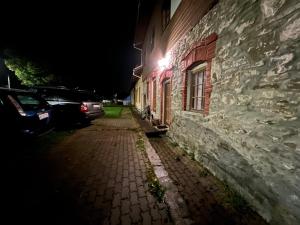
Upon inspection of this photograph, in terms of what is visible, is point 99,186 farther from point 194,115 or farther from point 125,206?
point 194,115

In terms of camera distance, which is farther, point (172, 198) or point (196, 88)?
point (196, 88)

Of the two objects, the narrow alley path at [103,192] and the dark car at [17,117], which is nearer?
the narrow alley path at [103,192]

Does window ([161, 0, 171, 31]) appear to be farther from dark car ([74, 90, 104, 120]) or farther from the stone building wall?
dark car ([74, 90, 104, 120])

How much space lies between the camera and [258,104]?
206 cm

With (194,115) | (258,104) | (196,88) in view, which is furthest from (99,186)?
(196,88)

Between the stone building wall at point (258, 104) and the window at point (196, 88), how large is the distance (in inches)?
33.4

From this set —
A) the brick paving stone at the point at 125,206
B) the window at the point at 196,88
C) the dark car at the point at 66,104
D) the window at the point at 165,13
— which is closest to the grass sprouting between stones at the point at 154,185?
the brick paving stone at the point at 125,206

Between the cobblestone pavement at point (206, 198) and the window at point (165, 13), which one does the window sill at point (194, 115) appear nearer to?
the cobblestone pavement at point (206, 198)

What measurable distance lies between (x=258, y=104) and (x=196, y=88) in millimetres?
2318

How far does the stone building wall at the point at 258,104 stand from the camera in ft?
5.47

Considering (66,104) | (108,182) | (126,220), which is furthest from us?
(66,104)

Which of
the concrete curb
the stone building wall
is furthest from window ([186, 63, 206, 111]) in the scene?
the concrete curb

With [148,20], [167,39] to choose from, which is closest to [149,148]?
[167,39]

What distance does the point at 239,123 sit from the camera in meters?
2.42
